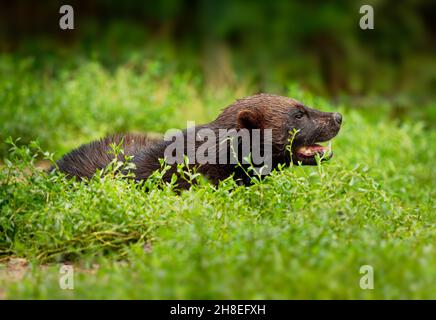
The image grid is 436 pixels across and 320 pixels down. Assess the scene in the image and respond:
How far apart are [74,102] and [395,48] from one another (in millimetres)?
8518

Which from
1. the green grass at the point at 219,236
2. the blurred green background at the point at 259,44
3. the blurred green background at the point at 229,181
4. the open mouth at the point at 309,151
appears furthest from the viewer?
the blurred green background at the point at 259,44

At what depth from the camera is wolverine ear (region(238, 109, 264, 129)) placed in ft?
21.5

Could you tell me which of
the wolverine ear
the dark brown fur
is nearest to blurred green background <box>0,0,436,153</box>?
the dark brown fur

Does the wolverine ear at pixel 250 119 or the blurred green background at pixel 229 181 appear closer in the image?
the blurred green background at pixel 229 181

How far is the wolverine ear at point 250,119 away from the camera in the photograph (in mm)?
6551

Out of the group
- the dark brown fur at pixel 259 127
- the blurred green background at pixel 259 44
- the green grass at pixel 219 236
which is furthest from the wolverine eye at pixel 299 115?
the blurred green background at pixel 259 44

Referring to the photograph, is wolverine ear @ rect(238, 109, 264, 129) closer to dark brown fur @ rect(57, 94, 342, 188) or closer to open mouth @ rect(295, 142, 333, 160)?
dark brown fur @ rect(57, 94, 342, 188)

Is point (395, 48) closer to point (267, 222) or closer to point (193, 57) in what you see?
point (193, 57)

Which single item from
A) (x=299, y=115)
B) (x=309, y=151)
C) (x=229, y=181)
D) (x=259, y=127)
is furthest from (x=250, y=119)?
(x=229, y=181)

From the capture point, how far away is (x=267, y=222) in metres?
5.29

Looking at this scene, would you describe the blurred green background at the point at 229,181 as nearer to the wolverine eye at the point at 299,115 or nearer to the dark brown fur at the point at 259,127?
the dark brown fur at the point at 259,127

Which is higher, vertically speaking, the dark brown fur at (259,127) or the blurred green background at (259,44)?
the blurred green background at (259,44)

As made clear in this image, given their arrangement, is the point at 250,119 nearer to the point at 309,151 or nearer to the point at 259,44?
the point at 309,151

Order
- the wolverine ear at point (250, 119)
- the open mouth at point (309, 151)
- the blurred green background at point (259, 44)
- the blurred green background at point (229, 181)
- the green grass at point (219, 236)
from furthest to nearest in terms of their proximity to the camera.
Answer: the blurred green background at point (259, 44) < the open mouth at point (309, 151) < the wolverine ear at point (250, 119) < the blurred green background at point (229, 181) < the green grass at point (219, 236)
